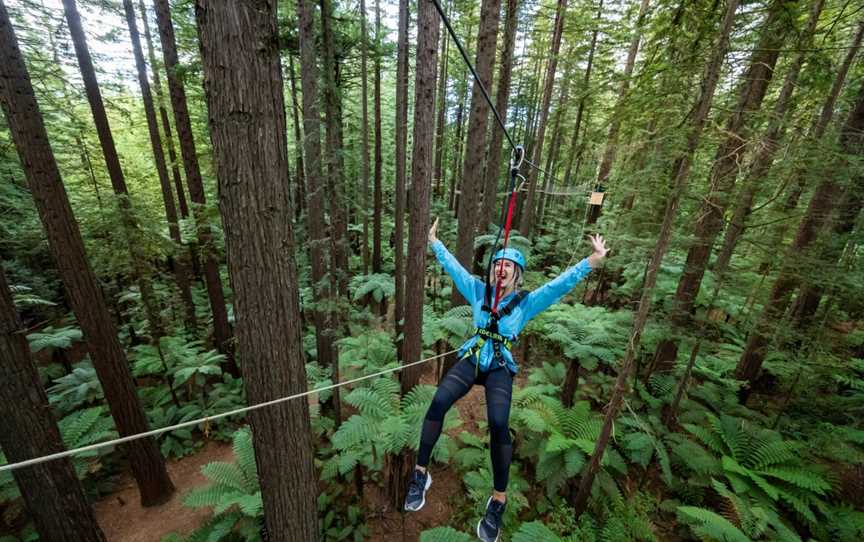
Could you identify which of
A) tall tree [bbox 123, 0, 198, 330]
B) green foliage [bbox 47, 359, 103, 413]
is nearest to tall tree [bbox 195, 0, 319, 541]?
tall tree [bbox 123, 0, 198, 330]

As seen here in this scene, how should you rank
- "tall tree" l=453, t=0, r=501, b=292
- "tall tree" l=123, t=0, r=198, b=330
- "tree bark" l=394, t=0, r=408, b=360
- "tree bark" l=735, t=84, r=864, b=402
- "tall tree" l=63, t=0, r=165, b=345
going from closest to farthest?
1. "tree bark" l=735, t=84, r=864, b=402
2. "tall tree" l=453, t=0, r=501, b=292
3. "tall tree" l=63, t=0, r=165, b=345
4. "tall tree" l=123, t=0, r=198, b=330
5. "tree bark" l=394, t=0, r=408, b=360

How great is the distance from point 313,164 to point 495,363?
5176mm

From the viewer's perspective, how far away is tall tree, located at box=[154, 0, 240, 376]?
641 cm

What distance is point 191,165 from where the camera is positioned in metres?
6.95

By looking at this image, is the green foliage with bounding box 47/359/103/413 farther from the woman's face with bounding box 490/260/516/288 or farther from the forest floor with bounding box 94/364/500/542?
the woman's face with bounding box 490/260/516/288

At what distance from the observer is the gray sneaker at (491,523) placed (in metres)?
2.96

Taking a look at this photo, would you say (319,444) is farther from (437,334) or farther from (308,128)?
(308,128)

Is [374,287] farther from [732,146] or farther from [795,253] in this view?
[795,253]

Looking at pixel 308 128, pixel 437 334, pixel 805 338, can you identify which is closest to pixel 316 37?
pixel 308 128

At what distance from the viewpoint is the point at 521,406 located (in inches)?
219

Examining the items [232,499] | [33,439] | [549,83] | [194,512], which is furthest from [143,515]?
[549,83]

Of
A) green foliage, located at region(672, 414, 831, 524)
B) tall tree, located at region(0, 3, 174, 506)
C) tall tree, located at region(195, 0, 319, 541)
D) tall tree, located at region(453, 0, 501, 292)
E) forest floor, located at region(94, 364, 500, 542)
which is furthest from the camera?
tall tree, located at region(453, 0, 501, 292)

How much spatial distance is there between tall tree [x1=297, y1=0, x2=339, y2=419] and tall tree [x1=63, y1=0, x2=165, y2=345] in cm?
328

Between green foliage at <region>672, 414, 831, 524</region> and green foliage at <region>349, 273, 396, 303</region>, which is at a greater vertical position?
green foliage at <region>672, 414, 831, 524</region>
